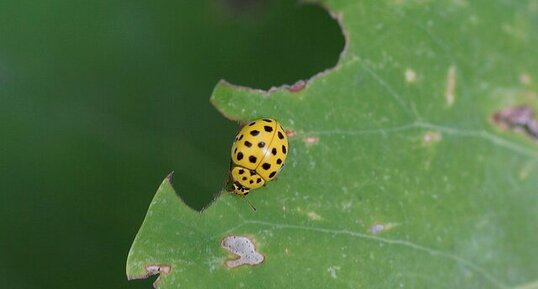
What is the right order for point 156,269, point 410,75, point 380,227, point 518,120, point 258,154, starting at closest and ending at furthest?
point 156,269
point 258,154
point 380,227
point 410,75
point 518,120

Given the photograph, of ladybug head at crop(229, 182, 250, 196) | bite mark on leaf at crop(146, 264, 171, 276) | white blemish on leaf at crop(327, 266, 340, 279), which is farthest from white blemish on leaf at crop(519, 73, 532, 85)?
bite mark on leaf at crop(146, 264, 171, 276)

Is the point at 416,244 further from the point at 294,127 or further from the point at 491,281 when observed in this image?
the point at 294,127

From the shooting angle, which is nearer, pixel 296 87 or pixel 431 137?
pixel 296 87

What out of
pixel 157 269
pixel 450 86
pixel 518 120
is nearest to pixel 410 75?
pixel 450 86

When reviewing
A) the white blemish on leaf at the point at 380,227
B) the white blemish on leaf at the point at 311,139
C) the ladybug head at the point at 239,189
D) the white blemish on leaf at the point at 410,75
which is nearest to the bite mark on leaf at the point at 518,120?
the white blemish on leaf at the point at 410,75

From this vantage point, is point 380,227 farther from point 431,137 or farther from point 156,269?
point 156,269

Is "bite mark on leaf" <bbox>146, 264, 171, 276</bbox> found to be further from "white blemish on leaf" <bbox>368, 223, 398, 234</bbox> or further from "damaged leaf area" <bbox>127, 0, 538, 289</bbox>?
"white blemish on leaf" <bbox>368, 223, 398, 234</bbox>
